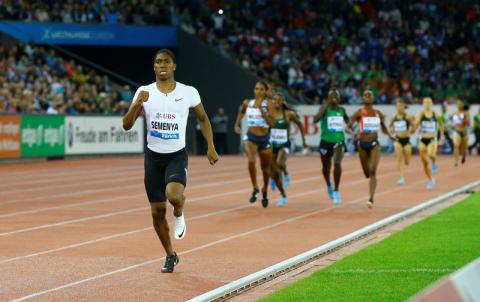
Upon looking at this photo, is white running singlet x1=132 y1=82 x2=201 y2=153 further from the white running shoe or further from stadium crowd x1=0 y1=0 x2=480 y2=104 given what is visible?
stadium crowd x1=0 y1=0 x2=480 y2=104

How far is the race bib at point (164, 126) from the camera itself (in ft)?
35.6

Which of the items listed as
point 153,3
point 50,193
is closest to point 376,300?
point 50,193

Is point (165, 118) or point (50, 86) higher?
point (50, 86)

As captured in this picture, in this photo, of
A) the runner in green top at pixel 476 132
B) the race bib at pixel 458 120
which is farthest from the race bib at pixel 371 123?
the runner in green top at pixel 476 132

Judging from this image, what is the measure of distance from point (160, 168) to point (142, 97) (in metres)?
0.73

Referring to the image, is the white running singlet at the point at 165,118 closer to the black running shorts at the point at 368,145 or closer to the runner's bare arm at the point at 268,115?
the runner's bare arm at the point at 268,115

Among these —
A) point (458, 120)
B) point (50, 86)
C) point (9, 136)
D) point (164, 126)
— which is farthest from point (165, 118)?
point (50, 86)

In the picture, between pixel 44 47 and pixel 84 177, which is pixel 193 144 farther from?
pixel 84 177

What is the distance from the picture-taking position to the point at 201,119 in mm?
11055

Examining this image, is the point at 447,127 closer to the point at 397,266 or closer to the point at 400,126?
Result: the point at 400,126

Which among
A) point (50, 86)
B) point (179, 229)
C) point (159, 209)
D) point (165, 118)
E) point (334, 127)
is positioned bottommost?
point (179, 229)

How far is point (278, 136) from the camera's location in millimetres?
22438

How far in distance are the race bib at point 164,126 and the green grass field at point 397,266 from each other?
73.0 inches

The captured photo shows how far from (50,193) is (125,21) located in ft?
75.1
